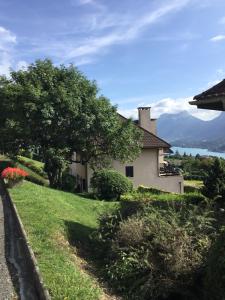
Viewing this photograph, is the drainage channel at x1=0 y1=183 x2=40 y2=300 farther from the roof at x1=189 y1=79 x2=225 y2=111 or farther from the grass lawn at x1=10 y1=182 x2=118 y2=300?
the roof at x1=189 y1=79 x2=225 y2=111

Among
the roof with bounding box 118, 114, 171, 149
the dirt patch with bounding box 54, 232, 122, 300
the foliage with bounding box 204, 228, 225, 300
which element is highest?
the roof with bounding box 118, 114, 171, 149

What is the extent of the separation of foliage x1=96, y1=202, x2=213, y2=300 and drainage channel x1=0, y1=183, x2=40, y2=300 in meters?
1.47

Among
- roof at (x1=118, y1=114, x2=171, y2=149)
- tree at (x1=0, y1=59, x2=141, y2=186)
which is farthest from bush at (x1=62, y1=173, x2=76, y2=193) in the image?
roof at (x1=118, y1=114, x2=171, y2=149)

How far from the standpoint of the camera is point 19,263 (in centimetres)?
869

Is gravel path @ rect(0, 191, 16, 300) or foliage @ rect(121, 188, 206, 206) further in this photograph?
foliage @ rect(121, 188, 206, 206)

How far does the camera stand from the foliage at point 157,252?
7.20m

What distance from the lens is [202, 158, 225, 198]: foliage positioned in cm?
2086

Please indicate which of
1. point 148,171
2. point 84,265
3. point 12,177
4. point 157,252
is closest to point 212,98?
point 157,252

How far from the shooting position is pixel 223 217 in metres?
10.0

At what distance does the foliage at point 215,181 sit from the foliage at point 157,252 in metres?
11.1

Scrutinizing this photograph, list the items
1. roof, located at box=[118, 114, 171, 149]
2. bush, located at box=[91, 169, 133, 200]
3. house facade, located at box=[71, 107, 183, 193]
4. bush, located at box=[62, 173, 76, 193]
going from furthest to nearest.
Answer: roof, located at box=[118, 114, 171, 149] < house facade, located at box=[71, 107, 183, 193] < bush, located at box=[62, 173, 76, 193] < bush, located at box=[91, 169, 133, 200]

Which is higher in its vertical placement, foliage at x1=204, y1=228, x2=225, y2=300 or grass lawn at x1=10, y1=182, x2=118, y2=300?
foliage at x1=204, y1=228, x2=225, y2=300

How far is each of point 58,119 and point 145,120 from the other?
801 inches

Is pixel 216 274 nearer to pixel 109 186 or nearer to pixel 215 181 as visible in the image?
pixel 215 181
